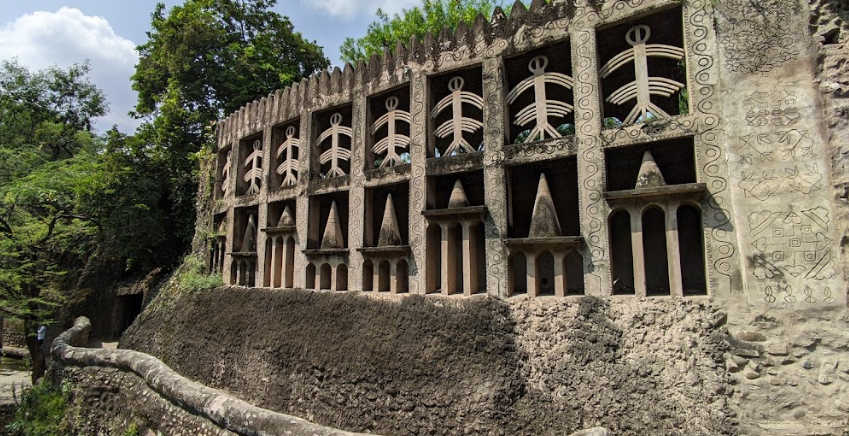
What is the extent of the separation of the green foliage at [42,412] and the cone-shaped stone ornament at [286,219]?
730cm

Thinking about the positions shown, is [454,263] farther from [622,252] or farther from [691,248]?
[691,248]

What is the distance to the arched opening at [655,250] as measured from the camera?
6297 mm

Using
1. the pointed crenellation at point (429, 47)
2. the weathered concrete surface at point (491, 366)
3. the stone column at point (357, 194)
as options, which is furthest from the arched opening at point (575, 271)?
the pointed crenellation at point (429, 47)

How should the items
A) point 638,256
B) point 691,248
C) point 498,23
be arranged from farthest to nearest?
point 498,23, point 691,248, point 638,256

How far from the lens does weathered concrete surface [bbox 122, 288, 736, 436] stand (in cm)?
454

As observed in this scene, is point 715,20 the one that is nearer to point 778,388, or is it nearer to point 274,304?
point 778,388

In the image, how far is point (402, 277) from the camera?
7203 millimetres

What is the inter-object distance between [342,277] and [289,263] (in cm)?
167

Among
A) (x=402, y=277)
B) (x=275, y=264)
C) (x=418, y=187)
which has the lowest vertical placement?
(x=402, y=277)

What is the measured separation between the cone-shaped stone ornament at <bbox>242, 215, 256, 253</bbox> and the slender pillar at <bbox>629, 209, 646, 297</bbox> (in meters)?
8.42

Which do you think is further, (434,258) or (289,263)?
(289,263)

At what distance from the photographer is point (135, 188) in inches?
558

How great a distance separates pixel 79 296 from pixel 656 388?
61.3 feet

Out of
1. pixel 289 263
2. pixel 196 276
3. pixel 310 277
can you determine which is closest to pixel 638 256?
pixel 310 277
